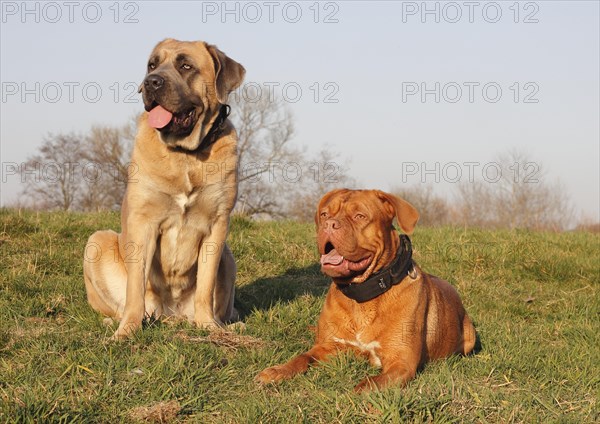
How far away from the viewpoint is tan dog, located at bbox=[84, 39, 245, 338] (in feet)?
17.1

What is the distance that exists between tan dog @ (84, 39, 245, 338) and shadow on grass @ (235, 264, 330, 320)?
84 cm

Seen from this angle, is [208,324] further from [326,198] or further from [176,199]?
[326,198]

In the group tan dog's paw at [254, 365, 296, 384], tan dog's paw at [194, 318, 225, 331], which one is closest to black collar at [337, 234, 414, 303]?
tan dog's paw at [254, 365, 296, 384]

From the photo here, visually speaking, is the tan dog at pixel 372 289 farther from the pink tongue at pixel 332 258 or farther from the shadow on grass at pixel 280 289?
the shadow on grass at pixel 280 289

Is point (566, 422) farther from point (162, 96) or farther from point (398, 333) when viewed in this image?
point (162, 96)

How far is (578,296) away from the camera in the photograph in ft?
24.5

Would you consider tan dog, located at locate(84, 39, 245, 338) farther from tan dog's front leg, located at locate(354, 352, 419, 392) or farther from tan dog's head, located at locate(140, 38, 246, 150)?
tan dog's front leg, located at locate(354, 352, 419, 392)

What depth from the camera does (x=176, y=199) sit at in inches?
206

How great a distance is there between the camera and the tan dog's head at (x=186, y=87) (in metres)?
5.16

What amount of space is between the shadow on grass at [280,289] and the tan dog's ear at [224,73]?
196 cm

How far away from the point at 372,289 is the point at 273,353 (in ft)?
2.75

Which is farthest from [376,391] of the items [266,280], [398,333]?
[266,280]

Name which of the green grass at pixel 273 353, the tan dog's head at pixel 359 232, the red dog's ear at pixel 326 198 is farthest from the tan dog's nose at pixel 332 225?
the green grass at pixel 273 353

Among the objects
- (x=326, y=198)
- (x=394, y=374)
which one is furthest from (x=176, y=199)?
(x=394, y=374)
